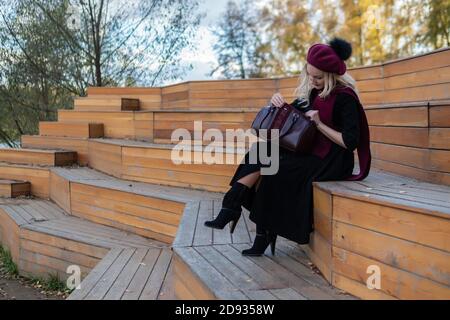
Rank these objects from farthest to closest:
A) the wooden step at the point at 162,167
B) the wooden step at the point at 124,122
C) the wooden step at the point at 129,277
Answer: the wooden step at the point at 124,122 → the wooden step at the point at 162,167 → the wooden step at the point at 129,277

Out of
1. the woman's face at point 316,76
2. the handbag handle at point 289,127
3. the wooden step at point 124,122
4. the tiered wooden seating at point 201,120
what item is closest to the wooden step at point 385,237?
the handbag handle at point 289,127

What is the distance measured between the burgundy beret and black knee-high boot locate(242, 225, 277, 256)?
81 centimetres

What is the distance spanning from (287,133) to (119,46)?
605cm

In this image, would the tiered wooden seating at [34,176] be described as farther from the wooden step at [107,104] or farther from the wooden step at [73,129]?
the wooden step at [107,104]

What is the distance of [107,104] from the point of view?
5707mm

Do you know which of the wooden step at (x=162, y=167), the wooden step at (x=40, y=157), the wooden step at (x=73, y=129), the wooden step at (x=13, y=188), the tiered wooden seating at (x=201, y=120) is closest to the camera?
the wooden step at (x=162, y=167)

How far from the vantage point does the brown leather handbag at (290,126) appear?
7.39 ft

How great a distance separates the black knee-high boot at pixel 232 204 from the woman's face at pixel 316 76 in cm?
60

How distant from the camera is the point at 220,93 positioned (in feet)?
16.6

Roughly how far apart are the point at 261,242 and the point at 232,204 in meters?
0.24

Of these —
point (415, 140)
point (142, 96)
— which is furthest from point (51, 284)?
point (142, 96)

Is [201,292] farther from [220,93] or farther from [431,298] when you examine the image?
[220,93]

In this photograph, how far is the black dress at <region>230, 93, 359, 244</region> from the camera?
220 cm

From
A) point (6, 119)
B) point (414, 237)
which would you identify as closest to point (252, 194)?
point (414, 237)
